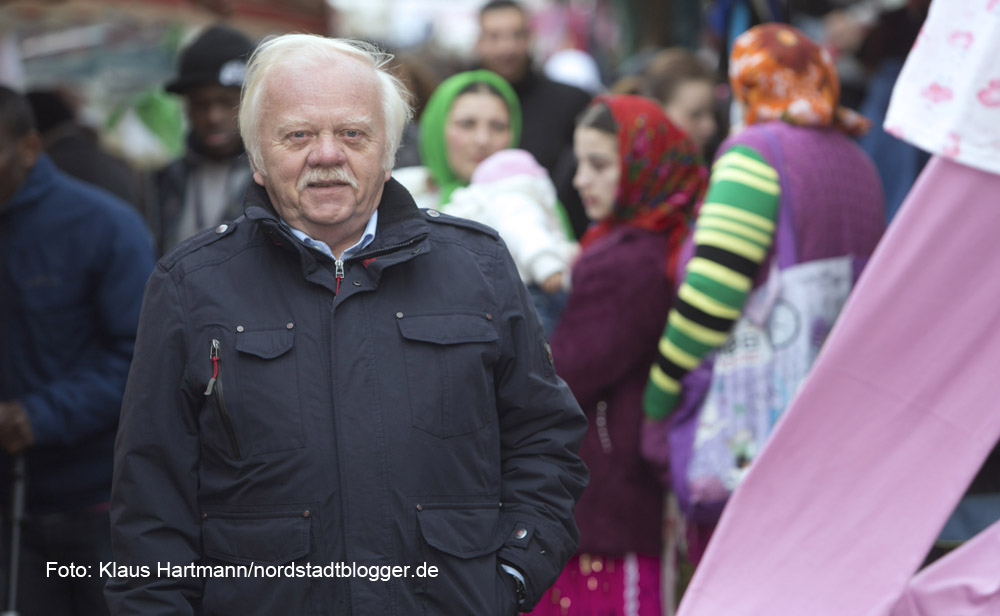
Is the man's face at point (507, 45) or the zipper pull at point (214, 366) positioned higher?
the zipper pull at point (214, 366)

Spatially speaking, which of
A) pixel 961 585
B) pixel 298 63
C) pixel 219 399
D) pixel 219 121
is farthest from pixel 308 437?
pixel 219 121

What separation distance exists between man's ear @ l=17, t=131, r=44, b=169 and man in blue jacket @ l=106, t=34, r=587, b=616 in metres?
1.83

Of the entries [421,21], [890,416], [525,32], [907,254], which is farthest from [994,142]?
[421,21]

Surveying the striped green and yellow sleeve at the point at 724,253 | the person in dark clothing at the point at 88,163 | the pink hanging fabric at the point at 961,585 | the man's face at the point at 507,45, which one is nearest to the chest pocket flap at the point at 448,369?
the pink hanging fabric at the point at 961,585

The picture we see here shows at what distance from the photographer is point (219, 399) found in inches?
91.3

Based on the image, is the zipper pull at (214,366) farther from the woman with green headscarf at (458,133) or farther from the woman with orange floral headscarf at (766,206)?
the woman with green headscarf at (458,133)

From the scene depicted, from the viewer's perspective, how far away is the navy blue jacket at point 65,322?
3.95 metres

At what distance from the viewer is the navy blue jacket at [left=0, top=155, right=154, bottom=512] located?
395 centimetres

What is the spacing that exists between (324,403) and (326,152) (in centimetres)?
51

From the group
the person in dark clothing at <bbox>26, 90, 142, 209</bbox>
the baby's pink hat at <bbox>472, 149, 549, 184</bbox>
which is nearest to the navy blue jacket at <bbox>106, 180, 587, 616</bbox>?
the baby's pink hat at <bbox>472, 149, 549, 184</bbox>

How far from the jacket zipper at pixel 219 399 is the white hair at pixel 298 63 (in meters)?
0.43

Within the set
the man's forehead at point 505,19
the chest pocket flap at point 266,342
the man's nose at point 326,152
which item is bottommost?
the man's forehead at point 505,19

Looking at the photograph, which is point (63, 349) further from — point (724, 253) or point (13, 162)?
point (724, 253)

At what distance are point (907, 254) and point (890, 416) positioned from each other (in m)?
0.41
